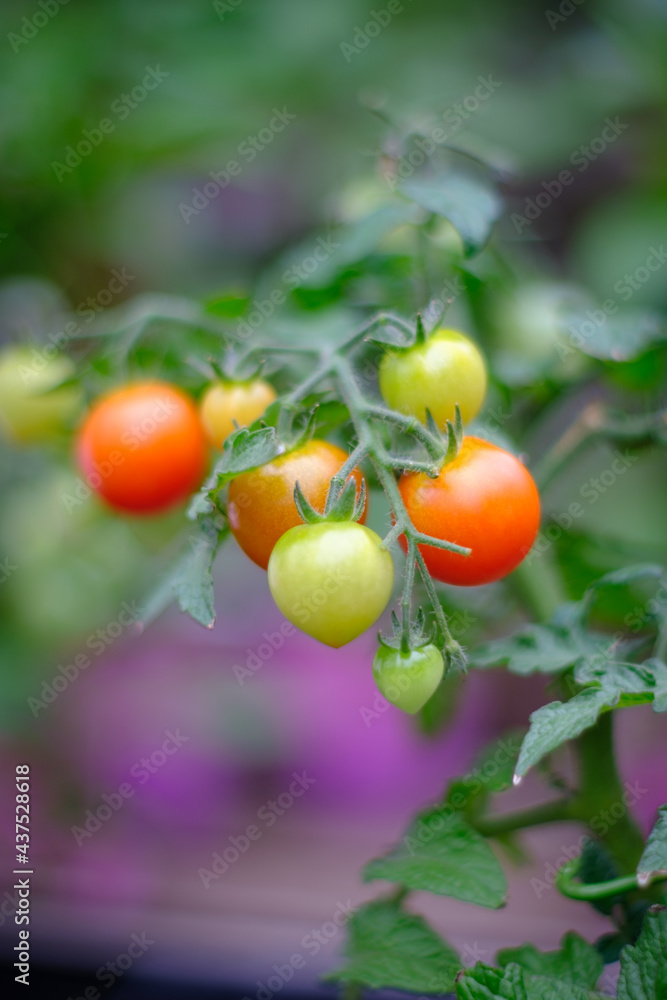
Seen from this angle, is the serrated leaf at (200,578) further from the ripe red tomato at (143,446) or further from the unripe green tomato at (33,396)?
the unripe green tomato at (33,396)

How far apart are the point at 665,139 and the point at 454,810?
159cm

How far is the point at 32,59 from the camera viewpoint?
1.55 m

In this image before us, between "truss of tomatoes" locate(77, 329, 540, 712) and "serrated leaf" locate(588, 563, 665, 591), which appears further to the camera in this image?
"serrated leaf" locate(588, 563, 665, 591)

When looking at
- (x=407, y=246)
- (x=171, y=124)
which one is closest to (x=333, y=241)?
(x=407, y=246)

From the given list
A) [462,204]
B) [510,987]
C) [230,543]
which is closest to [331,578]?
[510,987]

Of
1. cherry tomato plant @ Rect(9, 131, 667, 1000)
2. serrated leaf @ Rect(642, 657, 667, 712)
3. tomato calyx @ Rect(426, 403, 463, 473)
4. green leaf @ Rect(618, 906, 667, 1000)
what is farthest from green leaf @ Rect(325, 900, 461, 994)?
→ tomato calyx @ Rect(426, 403, 463, 473)

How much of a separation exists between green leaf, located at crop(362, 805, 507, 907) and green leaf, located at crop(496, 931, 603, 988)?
0.21ft

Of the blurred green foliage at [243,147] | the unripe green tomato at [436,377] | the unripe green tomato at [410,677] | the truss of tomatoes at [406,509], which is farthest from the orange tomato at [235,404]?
the blurred green foliage at [243,147]

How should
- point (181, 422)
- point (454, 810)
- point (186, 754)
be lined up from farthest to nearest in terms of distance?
point (186, 754) < point (181, 422) < point (454, 810)

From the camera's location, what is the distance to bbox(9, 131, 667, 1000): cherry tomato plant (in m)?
0.45

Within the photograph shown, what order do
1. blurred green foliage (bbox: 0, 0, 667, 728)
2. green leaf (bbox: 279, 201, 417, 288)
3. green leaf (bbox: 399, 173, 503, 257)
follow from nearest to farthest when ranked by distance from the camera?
green leaf (bbox: 399, 173, 503, 257) → green leaf (bbox: 279, 201, 417, 288) → blurred green foliage (bbox: 0, 0, 667, 728)

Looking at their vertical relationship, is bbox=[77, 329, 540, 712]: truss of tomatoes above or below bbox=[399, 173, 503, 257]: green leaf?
below

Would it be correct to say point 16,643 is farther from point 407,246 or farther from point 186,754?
point 407,246

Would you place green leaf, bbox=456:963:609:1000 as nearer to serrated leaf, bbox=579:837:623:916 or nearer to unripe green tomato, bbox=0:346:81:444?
serrated leaf, bbox=579:837:623:916
